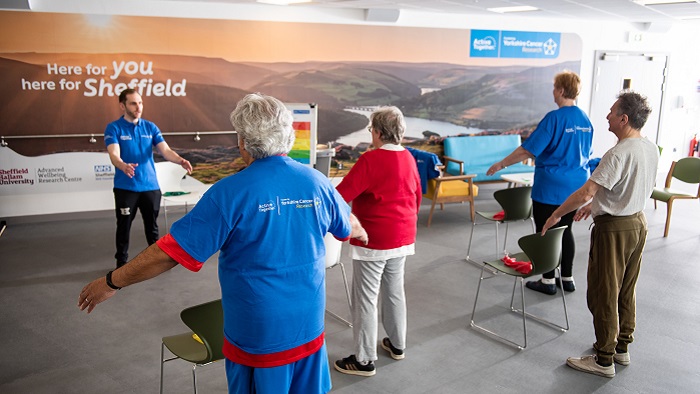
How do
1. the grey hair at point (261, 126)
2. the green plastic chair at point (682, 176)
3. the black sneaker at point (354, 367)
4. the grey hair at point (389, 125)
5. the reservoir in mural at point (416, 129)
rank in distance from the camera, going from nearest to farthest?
1. the grey hair at point (261, 126)
2. the grey hair at point (389, 125)
3. the black sneaker at point (354, 367)
4. the green plastic chair at point (682, 176)
5. the reservoir in mural at point (416, 129)

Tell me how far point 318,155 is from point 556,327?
455 centimetres

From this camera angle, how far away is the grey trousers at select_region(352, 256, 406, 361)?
3.89m

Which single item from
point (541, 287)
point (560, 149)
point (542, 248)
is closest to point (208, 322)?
point (542, 248)

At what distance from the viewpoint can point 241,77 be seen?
8383 millimetres

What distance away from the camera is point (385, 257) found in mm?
3838

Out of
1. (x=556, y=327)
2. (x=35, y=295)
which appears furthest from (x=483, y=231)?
(x=35, y=295)

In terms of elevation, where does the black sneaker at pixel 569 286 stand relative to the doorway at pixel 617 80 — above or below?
below

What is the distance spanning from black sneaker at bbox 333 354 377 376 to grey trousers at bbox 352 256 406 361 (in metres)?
0.05

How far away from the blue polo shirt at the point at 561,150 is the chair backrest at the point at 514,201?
26.0 inches

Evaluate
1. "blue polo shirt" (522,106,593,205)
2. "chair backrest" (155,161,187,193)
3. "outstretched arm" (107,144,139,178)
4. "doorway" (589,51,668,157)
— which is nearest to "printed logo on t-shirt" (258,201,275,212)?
"blue polo shirt" (522,106,593,205)

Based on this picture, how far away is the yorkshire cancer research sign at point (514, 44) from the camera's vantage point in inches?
388

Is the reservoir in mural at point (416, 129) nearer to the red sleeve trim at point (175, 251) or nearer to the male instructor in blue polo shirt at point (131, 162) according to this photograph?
the male instructor in blue polo shirt at point (131, 162)

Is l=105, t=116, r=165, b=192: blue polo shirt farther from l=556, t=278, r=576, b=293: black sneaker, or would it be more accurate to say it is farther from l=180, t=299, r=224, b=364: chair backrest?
l=556, t=278, r=576, b=293: black sneaker

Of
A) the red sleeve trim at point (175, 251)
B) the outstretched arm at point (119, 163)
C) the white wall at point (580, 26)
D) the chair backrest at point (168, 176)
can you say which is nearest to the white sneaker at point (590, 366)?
the red sleeve trim at point (175, 251)
